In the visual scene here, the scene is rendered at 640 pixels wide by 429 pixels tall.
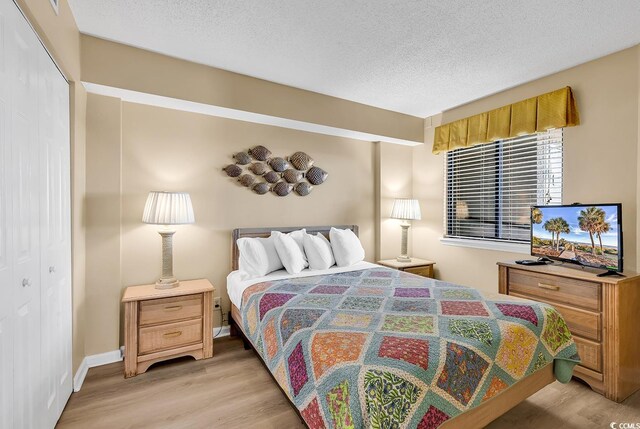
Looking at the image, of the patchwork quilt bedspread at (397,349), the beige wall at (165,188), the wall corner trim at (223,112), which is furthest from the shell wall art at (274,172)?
the patchwork quilt bedspread at (397,349)

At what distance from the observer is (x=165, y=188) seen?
9.43 ft

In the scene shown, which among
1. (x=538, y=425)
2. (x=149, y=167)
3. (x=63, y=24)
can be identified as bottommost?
(x=538, y=425)

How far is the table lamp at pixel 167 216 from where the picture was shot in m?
2.50

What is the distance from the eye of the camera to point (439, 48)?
7.94 ft

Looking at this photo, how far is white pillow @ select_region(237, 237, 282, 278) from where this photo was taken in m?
2.81

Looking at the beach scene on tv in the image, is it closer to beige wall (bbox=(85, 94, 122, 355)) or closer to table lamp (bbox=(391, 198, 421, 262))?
table lamp (bbox=(391, 198, 421, 262))

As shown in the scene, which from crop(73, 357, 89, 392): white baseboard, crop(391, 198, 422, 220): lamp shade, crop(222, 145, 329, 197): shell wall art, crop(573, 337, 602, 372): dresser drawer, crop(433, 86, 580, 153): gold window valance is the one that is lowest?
crop(73, 357, 89, 392): white baseboard

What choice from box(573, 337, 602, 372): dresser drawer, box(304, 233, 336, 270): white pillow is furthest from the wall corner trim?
box(573, 337, 602, 372): dresser drawer

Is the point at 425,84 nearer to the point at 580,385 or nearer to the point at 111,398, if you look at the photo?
the point at 580,385

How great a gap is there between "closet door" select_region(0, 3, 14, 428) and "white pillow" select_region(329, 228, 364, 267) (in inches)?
96.6

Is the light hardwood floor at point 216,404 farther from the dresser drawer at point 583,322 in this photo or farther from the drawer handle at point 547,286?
the drawer handle at point 547,286

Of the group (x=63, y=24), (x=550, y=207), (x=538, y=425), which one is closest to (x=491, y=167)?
(x=550, y=207)

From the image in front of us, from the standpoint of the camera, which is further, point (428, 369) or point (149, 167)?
point (149, 167)

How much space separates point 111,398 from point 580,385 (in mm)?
3411
